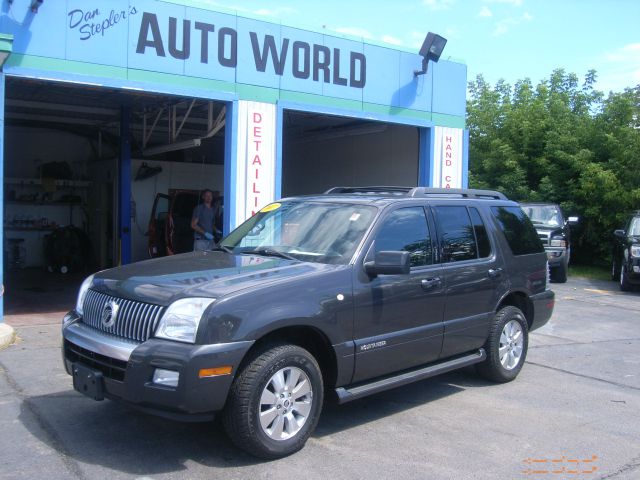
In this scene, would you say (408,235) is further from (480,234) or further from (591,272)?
(591,272)

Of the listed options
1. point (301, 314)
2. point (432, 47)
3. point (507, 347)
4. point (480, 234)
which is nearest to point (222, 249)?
point (301, 314)

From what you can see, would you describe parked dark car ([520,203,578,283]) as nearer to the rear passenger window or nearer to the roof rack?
the rear passenger window

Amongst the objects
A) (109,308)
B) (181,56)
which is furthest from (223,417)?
(181,56)

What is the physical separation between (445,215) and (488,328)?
3.99 ft

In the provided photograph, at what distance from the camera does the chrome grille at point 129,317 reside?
159 inches

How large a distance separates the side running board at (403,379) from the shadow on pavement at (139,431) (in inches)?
17.2

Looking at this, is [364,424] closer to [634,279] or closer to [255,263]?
[255,263]

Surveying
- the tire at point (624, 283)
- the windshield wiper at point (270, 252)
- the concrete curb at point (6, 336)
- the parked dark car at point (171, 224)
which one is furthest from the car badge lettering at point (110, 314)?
the tire at point (624, 283)

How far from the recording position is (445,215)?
5805 millimetres

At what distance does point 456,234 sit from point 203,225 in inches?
254

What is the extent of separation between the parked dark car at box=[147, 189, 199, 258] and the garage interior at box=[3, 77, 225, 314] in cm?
45

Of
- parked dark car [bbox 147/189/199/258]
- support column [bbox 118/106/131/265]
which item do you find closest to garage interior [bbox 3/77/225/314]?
support column [bbox 118/106/131/265]

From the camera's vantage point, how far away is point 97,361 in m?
4.23

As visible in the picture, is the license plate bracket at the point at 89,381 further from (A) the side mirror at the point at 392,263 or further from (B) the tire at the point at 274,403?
(A) the side mirror at the point at 392,263
